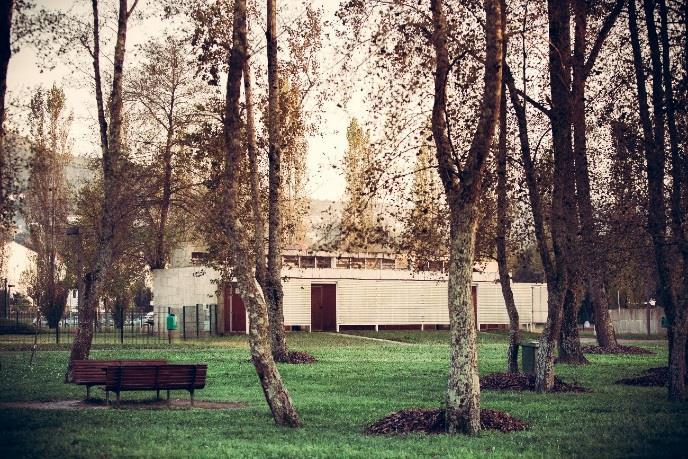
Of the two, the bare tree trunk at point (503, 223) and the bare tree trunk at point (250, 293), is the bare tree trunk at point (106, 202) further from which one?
the bare tree trunk at point (503, 223)

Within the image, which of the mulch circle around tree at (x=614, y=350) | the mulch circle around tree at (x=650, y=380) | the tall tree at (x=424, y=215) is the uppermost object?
the tall tree at (x=424, y=215)

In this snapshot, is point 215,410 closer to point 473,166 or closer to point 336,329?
point 473,166

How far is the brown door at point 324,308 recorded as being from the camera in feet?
189

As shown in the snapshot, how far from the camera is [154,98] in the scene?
5103cm

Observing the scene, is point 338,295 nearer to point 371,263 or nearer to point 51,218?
point 371,263

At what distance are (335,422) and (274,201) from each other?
15634 mm

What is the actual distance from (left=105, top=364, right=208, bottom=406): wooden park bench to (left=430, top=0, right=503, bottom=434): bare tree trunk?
4.99 meters

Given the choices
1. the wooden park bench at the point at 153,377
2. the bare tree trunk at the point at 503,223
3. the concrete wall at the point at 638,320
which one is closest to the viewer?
the wooden park bench at the point at 153,377

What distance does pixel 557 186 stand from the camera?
65.2ft

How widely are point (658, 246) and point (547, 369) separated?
3405mm

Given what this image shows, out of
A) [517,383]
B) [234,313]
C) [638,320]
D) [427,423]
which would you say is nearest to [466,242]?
[427,423]

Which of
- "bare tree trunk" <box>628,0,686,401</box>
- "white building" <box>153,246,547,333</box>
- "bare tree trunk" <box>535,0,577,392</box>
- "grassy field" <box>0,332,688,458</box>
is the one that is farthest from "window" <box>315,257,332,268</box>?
"bare tree trunk" <box>628,0,686,401</box>

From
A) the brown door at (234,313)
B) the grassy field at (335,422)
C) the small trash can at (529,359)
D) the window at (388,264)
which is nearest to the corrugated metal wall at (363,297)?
the brown door at (234,313)

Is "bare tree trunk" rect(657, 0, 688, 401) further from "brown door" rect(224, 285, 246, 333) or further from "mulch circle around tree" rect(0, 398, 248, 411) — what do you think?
"brown door" rect(224, 285, 246, 333)
